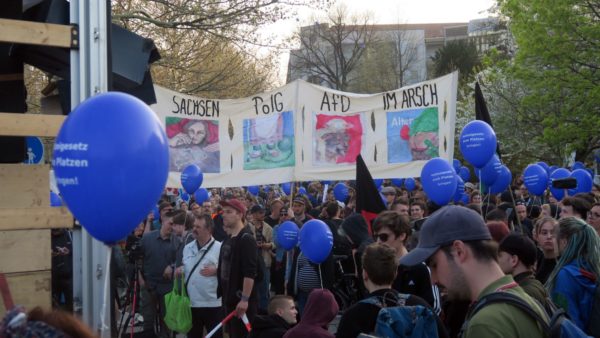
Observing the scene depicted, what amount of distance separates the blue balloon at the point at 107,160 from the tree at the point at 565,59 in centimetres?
2098

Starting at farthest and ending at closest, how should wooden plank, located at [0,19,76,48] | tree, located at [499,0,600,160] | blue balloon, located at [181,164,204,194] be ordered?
tree, located at [499,0,600,160]
blue balloon, located at [181,164,204,194]
wooden plank, located at [0,19,76,48]

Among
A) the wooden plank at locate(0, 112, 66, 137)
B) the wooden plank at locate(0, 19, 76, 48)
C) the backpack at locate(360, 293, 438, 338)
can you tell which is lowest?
the backpack at locate(360, 293, 438, 338)

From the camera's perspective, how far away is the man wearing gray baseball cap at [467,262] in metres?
2.73

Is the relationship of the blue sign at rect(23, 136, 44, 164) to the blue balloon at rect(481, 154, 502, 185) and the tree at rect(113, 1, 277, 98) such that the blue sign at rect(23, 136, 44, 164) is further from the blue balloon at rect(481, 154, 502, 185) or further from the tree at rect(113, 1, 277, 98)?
the blue balloon at rect(481, 154, 502, 185)

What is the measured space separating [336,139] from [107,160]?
7.19 metres

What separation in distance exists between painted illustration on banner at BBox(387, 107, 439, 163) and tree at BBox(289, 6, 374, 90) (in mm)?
35253

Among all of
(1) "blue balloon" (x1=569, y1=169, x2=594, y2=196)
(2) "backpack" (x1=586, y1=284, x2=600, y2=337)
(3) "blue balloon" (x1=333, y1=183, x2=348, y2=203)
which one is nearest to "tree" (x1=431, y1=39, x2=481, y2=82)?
(3) "blue balloon" (x1=333, y1=183, x2=348, y2=203)

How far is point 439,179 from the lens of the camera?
9.23m

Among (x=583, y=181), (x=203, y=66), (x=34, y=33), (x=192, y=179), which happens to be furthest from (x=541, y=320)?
(x=203, y=66)

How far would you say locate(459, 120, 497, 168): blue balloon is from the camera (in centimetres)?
922

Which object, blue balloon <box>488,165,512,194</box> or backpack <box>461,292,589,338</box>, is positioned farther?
blue balloon <box>488,165,512,194</box>

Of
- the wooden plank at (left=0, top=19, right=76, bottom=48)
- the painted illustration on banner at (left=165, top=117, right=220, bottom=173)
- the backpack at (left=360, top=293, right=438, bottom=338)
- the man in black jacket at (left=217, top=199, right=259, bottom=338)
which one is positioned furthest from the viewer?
the painted illustration on banner at (left=165, top=117, right=220, bottom=173)

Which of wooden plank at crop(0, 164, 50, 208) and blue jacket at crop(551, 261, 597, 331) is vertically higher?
wooden plank at crop(0, 164, 50, 208)

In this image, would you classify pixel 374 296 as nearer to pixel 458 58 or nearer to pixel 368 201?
pixel 368 201
